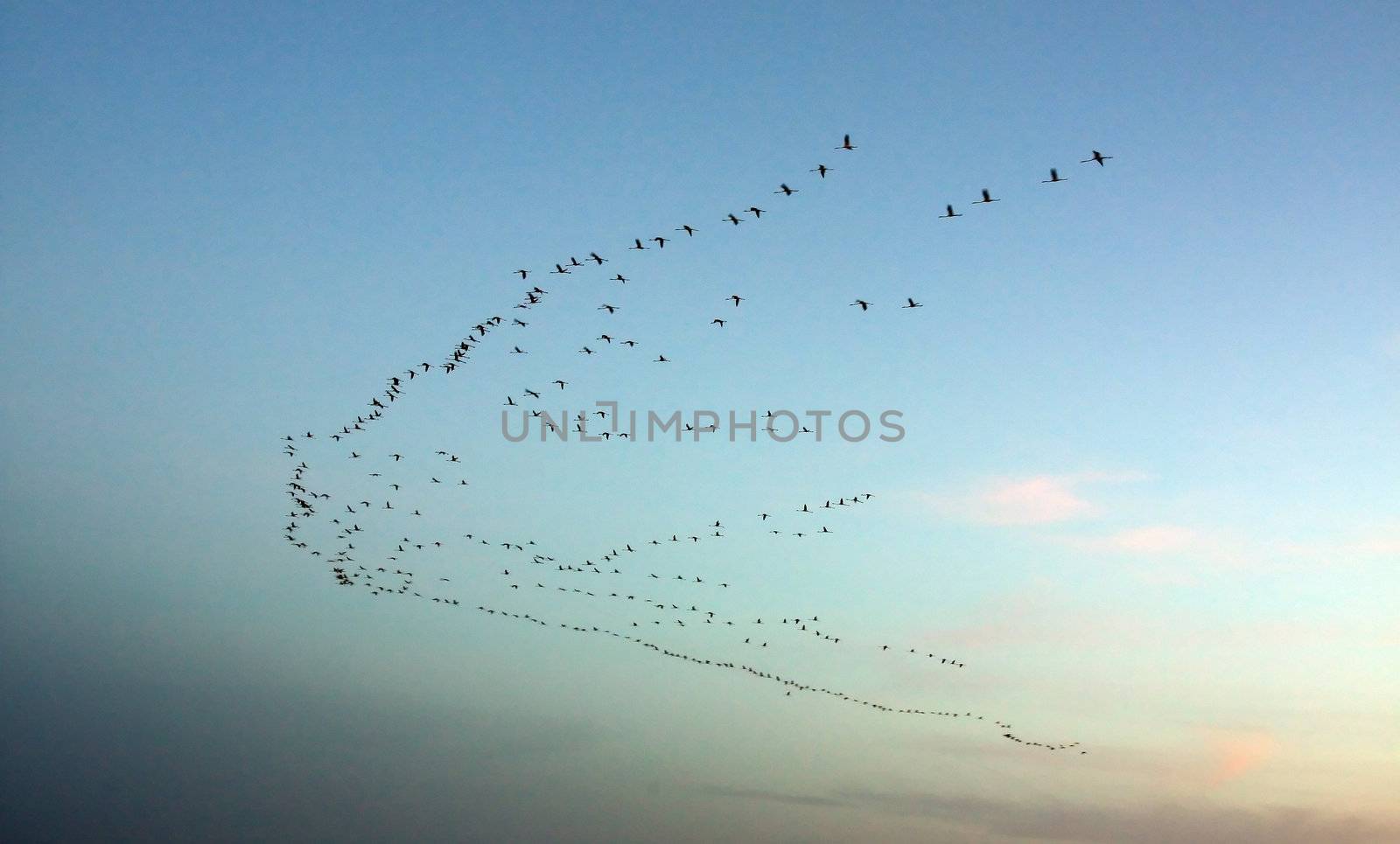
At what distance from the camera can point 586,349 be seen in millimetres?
88500

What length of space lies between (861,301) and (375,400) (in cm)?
4531

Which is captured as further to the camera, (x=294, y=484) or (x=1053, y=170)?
(x=294, y=484)

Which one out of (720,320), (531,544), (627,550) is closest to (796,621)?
(627,550)

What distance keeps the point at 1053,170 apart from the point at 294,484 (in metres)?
78.5

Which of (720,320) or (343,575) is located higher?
(720,320)

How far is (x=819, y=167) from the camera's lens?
7269cm

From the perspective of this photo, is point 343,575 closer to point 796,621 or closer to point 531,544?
point 531,544

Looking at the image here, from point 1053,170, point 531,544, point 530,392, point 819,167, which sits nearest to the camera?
point 1053,170

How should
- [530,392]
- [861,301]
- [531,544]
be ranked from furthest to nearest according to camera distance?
[531,544] → [530,392] → [861,301]

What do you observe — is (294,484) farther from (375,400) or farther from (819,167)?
(819,167)

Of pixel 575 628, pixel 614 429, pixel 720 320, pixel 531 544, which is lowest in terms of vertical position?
pixel 575 628

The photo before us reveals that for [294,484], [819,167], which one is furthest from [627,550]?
[819,167]

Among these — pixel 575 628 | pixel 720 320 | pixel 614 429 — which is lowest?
pixel 575 628

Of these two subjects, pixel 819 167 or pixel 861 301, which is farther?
pixel 861 301
